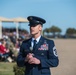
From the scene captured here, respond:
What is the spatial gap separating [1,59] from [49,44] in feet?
43.1

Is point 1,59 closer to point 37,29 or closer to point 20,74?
point 20,74

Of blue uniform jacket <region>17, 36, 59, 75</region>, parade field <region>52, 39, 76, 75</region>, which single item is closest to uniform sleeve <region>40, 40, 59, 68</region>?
blue uniform jacket <region>17, 36, 59, 75</region>

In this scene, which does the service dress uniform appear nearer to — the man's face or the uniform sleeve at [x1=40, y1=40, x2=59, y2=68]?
the uniform sleeve at [x1=40, y1=40, x2=59, y2=68]

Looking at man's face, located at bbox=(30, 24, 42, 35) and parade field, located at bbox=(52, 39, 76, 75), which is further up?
man's face, located at bbox=(30, 24, 42, 35)

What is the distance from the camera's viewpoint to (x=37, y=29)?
473 cm

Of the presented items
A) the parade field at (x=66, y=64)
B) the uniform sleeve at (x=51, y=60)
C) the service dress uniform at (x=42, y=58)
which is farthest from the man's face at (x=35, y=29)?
the parade field at (x=66, y=64)

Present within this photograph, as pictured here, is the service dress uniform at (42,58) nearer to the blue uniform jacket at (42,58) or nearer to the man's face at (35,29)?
the blue uniform jacket at (42,58)

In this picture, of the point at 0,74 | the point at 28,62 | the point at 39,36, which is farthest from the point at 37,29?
the point at 0,74

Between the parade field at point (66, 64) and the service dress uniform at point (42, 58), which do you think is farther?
the parade field at point (66, 64)

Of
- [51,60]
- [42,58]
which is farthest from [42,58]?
[51,60]

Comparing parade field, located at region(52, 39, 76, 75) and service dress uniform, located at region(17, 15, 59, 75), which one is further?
parade field, located at region(52, 39, 76, 75)

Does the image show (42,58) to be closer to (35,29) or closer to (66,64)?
(35,29)

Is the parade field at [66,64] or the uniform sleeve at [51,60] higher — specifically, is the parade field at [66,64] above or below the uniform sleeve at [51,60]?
below

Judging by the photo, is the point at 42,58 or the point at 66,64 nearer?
the point at 42,58
